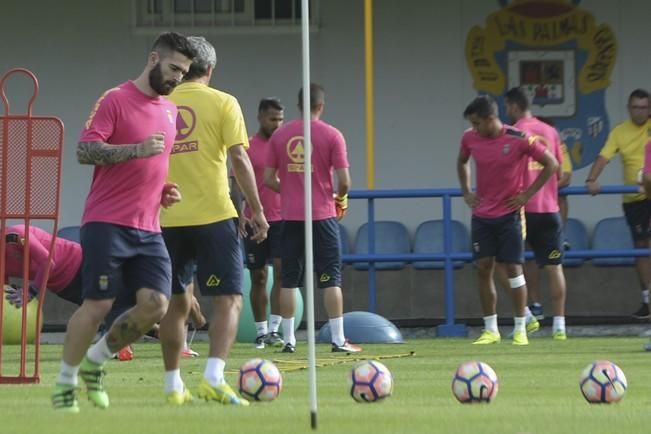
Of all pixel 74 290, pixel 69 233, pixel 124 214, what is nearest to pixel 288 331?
pixel 74 290

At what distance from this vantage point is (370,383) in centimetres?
933

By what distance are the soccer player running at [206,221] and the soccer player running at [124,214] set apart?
0.56 m

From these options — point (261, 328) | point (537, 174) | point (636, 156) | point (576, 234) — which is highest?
point (636, 156)

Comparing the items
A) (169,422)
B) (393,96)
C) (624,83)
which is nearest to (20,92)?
(393,96)

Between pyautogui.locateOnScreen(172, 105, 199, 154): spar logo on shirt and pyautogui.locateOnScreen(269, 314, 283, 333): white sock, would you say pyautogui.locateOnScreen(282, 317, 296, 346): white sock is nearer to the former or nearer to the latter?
pyautogui.locateOnScreen(269, 314, 283, 333): white sock

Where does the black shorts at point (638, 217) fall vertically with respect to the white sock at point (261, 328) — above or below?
above

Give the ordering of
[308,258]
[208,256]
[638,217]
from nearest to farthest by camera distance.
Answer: [308,258] → [208,256] → [638,217]

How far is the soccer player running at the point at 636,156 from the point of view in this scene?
1728cm

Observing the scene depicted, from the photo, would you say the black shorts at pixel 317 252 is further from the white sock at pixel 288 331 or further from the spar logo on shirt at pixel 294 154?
the spar logo on shirt at pixel 294 154

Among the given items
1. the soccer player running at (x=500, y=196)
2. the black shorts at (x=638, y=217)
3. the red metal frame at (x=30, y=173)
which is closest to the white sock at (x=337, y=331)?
the soccer player running at (x=500, y=196)

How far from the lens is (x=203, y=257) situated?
9.75 m

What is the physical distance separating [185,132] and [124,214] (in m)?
1.22

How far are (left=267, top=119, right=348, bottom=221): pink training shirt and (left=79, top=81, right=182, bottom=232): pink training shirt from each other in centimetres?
533

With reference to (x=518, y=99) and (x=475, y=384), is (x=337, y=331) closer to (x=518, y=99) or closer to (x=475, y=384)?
(x=518, y=99)
